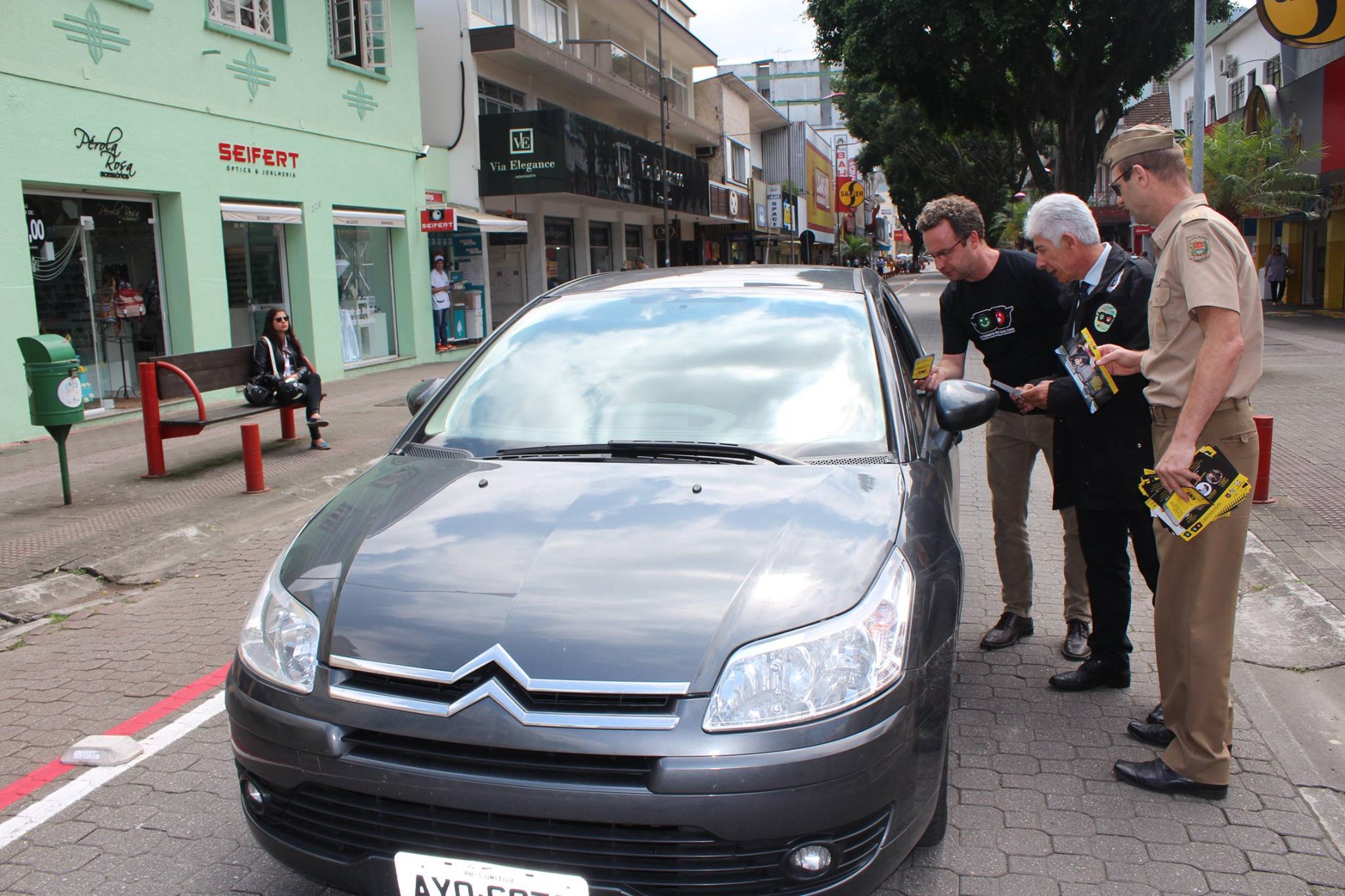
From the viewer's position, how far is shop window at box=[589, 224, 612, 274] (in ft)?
101

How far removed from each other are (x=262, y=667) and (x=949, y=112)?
27.3m

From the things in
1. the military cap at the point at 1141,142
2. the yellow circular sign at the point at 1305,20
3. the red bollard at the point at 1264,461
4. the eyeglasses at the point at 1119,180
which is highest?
the yellow circular sign at the point at 1305,20

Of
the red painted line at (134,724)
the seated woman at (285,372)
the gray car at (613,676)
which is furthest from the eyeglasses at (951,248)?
the seated woman at (285,372)

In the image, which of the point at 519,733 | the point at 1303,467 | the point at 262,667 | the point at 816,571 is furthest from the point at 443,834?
the point at 1303,467

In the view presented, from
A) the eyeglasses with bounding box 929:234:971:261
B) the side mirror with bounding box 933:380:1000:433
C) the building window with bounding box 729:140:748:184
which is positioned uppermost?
the building window with bounding box 729:140:748:184

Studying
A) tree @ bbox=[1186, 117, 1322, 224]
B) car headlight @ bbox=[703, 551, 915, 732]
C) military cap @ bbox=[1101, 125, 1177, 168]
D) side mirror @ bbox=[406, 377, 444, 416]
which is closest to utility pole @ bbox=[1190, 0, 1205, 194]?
tree @ bbox=[1186, 117, 1322, 224]

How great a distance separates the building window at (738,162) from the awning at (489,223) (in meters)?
23.8

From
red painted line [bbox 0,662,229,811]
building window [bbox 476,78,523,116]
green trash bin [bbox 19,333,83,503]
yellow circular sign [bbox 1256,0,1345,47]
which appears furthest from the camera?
building window [bbox 476,78,523,116]

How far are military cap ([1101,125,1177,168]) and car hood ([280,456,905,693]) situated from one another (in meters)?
1.34

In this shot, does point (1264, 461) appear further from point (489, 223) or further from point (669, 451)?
point (489, 223)

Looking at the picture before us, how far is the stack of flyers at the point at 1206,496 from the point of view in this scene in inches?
121

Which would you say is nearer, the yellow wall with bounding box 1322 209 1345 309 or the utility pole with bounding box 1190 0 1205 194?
the utility pole with bounding box 1190 0 1205 194

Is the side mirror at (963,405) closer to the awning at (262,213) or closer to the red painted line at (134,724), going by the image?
the red painted line at (134,724)

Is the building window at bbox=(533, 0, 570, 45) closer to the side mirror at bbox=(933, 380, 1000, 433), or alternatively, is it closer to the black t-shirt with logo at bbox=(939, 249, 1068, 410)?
the black t-shirt with logo at bbox=(939, 249, 1068, 410)
